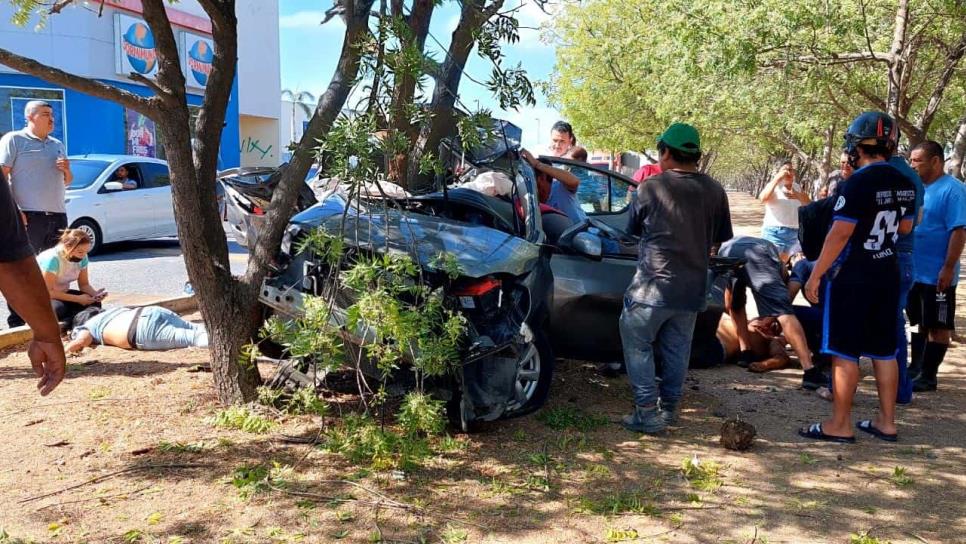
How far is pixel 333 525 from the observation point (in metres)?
3.47

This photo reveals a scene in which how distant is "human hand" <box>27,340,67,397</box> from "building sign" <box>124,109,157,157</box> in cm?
2082

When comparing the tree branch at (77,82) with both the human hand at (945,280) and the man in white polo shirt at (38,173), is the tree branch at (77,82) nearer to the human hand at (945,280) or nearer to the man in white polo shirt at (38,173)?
the man in white polo shirt at (38,173)

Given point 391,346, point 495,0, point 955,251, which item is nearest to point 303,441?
point 391,346

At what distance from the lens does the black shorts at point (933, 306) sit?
5996 millimetres

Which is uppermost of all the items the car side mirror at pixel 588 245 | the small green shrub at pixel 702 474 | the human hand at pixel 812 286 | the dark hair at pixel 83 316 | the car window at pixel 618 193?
the car window at pixel 618 193

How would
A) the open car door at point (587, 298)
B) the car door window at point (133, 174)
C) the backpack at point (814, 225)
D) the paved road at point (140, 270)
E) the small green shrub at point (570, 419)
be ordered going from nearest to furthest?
the small green shrub at point (570, 419), the backpack at point (814, 225), the open car door at point (587, 298), the paved road at point (140, 270), the car door window at point (133, 174)

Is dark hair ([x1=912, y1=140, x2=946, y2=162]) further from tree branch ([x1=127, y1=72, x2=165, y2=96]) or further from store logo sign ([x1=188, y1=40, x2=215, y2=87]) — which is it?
store logo sign ([x1=188, y1=40, x2=215, y2=87])

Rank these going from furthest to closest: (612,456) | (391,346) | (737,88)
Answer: (737,88)
(612,456)
(391,346)

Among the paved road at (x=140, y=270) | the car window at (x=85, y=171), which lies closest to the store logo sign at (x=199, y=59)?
the paved road at (x=140, y=270)

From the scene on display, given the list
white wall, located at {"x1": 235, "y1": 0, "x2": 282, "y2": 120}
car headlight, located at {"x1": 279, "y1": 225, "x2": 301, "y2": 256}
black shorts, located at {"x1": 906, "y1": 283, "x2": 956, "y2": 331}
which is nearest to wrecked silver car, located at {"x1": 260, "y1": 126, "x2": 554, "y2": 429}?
car headlight, located at {"x1": 279, "y1": 225, "x2": 301, "y2": 256}

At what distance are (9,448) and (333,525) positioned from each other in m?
1.97

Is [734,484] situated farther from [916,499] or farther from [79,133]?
[79,133]

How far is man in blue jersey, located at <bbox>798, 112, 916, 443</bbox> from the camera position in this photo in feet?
15.0

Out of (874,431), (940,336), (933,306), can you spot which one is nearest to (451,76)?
(874,431)
